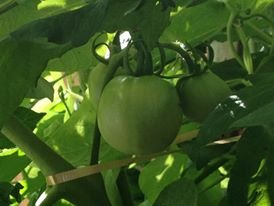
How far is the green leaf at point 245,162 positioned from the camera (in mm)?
553

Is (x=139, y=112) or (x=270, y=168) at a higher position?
(x=139, y=112)

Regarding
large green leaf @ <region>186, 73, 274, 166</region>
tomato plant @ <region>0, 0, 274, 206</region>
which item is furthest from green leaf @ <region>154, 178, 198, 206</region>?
large green leaf @ <region>186, 73, 274, 166</region>

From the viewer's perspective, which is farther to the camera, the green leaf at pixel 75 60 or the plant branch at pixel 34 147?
the green leaf at pixel 75 60

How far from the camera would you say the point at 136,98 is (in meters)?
0.51

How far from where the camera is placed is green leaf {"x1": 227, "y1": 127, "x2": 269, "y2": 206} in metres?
0.55

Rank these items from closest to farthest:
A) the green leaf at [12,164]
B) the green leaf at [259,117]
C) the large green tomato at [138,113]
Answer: the green leaf at [259,117] < the large green tomato at [138,113] < the green leaf at [12,164]

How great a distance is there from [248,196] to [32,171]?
37 centimetres

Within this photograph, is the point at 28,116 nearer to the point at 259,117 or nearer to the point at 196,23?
the point at 196,23

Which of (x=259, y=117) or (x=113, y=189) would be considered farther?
(x=113, y=189)

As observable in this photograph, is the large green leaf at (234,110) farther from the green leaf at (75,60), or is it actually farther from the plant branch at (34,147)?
the green leaf at (75,60)

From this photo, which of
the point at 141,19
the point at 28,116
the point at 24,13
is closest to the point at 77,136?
the point at 28,116

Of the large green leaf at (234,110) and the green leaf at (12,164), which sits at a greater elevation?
the large green leaf at (234,110)

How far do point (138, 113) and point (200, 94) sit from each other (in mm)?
71

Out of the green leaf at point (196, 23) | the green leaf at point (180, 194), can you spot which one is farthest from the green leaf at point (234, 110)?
the green leaf at point (196, 23)
